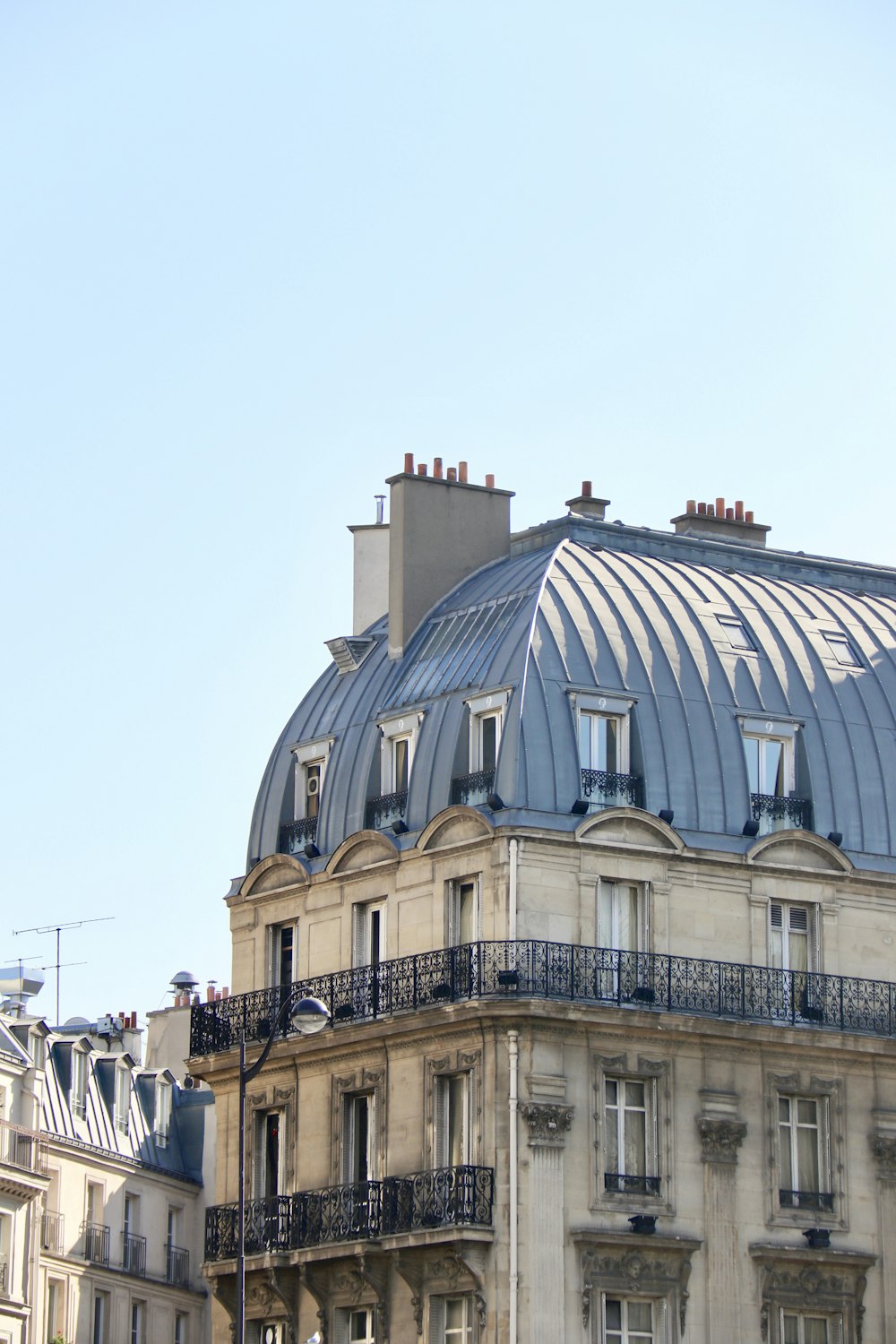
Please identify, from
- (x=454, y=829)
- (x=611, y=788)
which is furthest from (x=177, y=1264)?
(x=611, y=788)

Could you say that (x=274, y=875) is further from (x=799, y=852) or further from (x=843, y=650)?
(x=843, y=650)

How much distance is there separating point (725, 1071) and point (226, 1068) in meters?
10.3

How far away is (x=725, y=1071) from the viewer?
61094 millimetres

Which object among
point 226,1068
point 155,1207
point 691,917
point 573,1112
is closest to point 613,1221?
point 573,1112

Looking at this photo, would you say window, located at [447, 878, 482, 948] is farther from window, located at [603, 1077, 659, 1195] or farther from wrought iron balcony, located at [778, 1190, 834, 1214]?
wrought iron balcony, located at [778, 1190, 834, 1214]

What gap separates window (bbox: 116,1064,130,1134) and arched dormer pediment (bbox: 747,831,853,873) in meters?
24.1

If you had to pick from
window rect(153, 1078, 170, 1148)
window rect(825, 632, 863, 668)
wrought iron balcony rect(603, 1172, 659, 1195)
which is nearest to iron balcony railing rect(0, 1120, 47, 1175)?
window rect(153, 1078, 170, 1148)

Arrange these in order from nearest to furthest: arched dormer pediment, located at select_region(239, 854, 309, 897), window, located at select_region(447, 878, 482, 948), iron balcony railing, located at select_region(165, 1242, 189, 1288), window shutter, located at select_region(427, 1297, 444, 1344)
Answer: window shutter, located at select_region(427, 1297, 444, 1344) < window, located at select_region(447, 878, 482, 948) < arched dormer pediment, located at select_region(239, 854, 309, 897) < iron balcony railing, located at select_region(165, 1242, 189, 1288)

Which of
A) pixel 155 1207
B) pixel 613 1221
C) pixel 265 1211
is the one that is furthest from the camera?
pixel 155 1207

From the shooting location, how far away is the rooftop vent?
69.8m

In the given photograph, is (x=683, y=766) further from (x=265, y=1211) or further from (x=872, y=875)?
(x=265, y=1211)

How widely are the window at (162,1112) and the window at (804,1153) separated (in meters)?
25.5

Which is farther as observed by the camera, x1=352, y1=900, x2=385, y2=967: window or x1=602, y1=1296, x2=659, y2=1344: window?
x1=352, y1=900, x2=385, y2=967: window

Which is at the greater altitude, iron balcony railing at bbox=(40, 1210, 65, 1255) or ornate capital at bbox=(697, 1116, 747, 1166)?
iron balcony railing at bbox=(40, 1210, 65, 1255)
